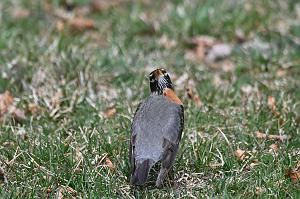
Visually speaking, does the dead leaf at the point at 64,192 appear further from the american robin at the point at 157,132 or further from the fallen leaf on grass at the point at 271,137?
the fallen leaf on grass at the point at 271,137

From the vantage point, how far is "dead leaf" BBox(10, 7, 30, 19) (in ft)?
31.8

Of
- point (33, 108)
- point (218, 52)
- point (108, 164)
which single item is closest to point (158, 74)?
point (108, 164)

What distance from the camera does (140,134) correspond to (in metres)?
→ 5.67

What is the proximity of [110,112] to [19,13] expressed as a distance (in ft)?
10.4

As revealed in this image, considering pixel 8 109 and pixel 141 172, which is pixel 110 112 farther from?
pixel 141 172

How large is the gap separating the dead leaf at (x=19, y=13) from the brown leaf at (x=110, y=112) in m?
2.97

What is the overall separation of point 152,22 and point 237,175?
13.3ft

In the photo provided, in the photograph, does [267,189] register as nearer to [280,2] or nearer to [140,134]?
[140,134]

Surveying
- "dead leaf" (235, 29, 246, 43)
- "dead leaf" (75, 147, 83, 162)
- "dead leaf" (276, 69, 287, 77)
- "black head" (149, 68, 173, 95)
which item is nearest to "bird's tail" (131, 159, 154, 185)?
"dead leaf" (75, 147, 83, 162)

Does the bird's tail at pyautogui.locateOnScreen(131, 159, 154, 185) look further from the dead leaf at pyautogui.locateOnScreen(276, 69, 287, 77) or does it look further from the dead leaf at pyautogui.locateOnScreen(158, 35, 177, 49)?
the dead leaf at pyautogui.locateOnScreen(158, 35, 177, 49)

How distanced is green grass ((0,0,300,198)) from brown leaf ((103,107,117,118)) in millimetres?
57

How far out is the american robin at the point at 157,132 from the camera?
5.39 m

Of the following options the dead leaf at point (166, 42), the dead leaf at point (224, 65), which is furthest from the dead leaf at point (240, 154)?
the dead leaf at point (166, 42)

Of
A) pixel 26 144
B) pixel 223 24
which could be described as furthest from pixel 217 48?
pixel 26 144
